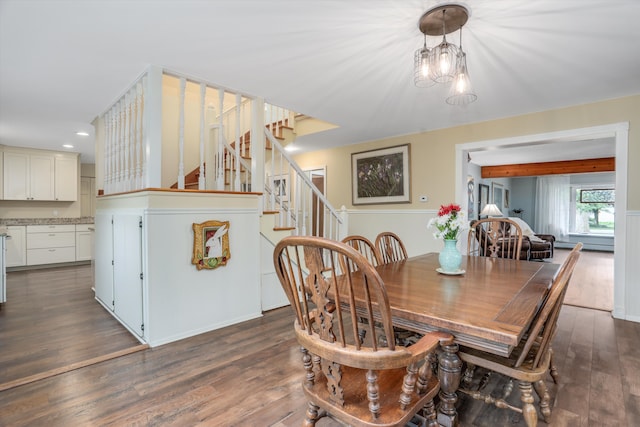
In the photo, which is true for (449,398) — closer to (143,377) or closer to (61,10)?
(143,377)

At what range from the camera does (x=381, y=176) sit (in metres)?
5.06

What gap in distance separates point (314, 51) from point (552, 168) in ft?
24.4

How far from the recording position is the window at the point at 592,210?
850cm

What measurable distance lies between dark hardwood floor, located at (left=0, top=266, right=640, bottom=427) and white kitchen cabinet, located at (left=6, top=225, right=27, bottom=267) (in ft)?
10.6

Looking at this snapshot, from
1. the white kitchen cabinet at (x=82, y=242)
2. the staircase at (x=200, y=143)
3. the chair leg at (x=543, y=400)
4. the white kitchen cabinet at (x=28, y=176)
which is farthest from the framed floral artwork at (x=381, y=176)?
the white kitchen cabinet at (x=28, y=176)

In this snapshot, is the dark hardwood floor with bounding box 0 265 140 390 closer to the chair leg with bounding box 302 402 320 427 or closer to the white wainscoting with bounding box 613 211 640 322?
the chair leg with bounding box 302 402 320 427

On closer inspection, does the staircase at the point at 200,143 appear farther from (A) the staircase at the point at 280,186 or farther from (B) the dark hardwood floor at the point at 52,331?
(B) the dark hardwood floor at the point at 52,331

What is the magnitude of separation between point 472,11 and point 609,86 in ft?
6.86

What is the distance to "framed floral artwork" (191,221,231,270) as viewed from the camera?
8.78ft

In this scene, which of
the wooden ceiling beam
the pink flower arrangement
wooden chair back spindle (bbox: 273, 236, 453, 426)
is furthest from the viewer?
the wooden ceiling beam

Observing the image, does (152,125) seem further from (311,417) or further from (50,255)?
(50,255)

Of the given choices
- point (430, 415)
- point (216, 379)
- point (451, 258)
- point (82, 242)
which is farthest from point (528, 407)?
point (82, 242)

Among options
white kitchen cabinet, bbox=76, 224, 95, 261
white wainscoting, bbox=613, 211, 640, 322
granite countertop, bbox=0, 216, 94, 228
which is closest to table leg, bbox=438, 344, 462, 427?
white wainscoting, bbox=613, 211, 640, 322

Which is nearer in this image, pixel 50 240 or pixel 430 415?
pixel 430 415
